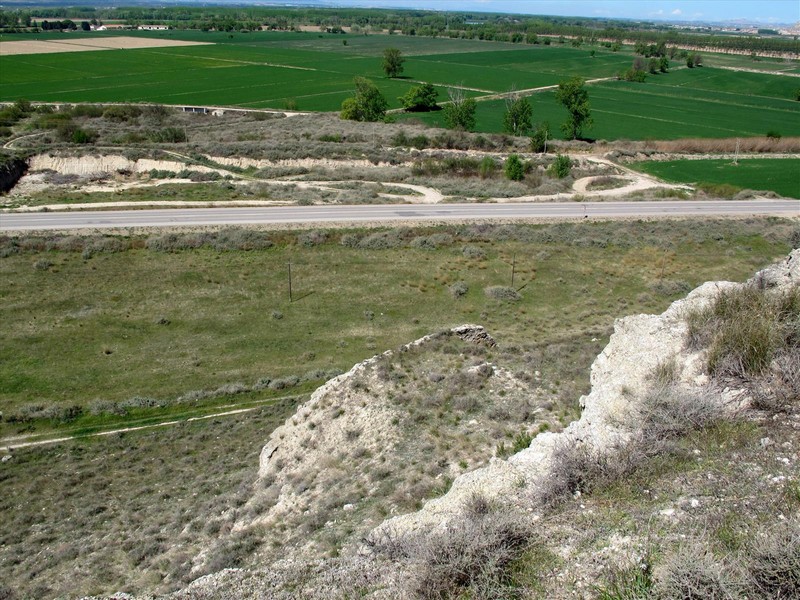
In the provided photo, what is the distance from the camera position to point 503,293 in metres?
36.5

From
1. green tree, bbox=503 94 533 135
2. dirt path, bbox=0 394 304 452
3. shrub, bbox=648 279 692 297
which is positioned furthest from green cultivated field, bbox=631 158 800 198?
dirt path, bbox=0 394 304 452

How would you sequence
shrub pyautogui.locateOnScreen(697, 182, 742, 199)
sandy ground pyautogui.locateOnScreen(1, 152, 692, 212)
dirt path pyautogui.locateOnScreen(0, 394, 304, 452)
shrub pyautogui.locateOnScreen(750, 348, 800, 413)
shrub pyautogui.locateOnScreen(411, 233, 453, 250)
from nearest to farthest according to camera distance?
shrub pyautogui.locateOnScreen(750, 348, 800, 413)
dirt path pyautogui.locateOnScreen(0, 394, 304, 452)
shrub pyautogui.locateOnScreen(411, 233, 453, 250)
sandy ground pyautogui.locateOnScreen(1, 152, 692, 212)
shrub pyautogui.locateOnScreen(697, 182, 742, 199)

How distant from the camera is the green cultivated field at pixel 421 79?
103 meters

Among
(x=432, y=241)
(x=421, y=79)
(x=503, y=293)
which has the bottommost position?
(x=503, y=293)

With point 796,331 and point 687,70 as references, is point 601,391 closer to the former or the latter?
point 796,331

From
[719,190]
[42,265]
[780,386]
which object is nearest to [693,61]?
[719,190]

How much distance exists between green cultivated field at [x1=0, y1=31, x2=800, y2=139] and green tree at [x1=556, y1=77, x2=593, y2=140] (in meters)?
4.88

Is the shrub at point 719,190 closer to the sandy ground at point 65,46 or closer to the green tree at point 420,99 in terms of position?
the green tree at point 420,99

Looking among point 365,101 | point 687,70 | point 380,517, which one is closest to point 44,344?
point 380,517

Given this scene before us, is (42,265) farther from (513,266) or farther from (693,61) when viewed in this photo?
(693,61)

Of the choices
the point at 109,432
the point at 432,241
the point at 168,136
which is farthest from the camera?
the point at 168,136

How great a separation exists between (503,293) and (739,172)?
50480 millimetres

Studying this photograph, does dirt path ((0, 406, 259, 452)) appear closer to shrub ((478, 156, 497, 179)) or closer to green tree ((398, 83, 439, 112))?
shrub ((478, 156, 497, 179))

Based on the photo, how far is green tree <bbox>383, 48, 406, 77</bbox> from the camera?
13900 cm
